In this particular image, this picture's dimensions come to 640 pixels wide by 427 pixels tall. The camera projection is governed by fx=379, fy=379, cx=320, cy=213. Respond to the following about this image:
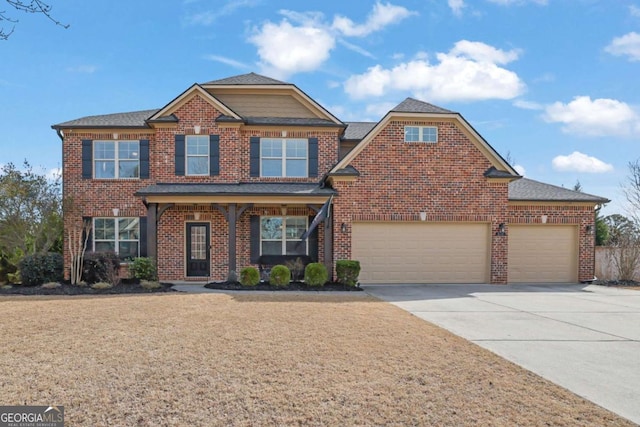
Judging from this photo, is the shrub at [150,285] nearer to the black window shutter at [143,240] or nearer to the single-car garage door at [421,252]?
the black window shutter at [143,240]

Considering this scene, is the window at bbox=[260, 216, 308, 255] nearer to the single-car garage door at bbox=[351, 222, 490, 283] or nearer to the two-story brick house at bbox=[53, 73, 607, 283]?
the two-story brick house at bbox=[53, 73, 607, 283]

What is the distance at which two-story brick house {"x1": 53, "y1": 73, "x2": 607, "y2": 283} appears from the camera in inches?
511

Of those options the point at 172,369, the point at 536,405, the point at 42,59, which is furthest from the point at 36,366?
the point at 42,59

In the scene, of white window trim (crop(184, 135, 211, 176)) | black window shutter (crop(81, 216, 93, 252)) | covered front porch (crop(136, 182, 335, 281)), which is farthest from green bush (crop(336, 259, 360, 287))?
black window shutter (crop(81, 216, 93, 252))

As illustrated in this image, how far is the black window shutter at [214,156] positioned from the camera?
13750 mm

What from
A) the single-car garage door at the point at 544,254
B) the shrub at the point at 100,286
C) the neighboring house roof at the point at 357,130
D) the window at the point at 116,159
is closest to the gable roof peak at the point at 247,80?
the neighboring house roof at the point at 357,130

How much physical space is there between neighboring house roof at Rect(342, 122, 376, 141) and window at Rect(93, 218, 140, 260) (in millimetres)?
8844

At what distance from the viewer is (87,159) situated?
13844 millimetres

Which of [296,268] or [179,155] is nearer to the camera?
[296,268]

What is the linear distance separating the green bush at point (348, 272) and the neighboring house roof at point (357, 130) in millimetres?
5774

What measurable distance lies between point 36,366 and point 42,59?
323 inches

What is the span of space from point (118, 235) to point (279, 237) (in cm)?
588

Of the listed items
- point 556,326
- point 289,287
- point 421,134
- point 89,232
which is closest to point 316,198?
point 289,287

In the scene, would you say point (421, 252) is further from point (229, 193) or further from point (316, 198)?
point (229, 193)
